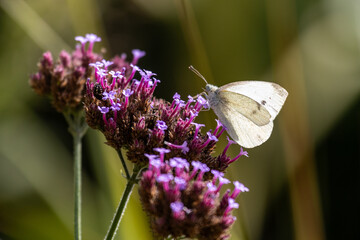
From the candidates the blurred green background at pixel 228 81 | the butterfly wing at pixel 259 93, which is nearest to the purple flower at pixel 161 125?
the butterfly wing at pixel 259 93

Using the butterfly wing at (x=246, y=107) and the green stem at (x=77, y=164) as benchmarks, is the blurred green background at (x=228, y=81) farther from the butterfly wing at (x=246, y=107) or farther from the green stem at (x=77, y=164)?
the butterfly wing at (x=246, y=107)

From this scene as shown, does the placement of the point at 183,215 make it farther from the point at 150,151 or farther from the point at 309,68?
the point at 309,68

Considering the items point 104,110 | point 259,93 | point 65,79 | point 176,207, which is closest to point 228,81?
point 259,93

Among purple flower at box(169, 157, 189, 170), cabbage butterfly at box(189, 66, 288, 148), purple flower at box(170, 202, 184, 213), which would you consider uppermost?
cabbage butterfly at box(189, 66, 288, 148)

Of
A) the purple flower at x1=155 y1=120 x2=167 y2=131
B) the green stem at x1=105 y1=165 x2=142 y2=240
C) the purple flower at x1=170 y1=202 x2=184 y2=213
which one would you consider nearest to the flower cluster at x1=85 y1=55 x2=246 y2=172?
the purple flower at x1=155 y1=120 x2=167 y2=131

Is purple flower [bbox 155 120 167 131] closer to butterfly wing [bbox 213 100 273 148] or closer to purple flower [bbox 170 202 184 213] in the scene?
purple flower [bbox 170 202 184 213]
